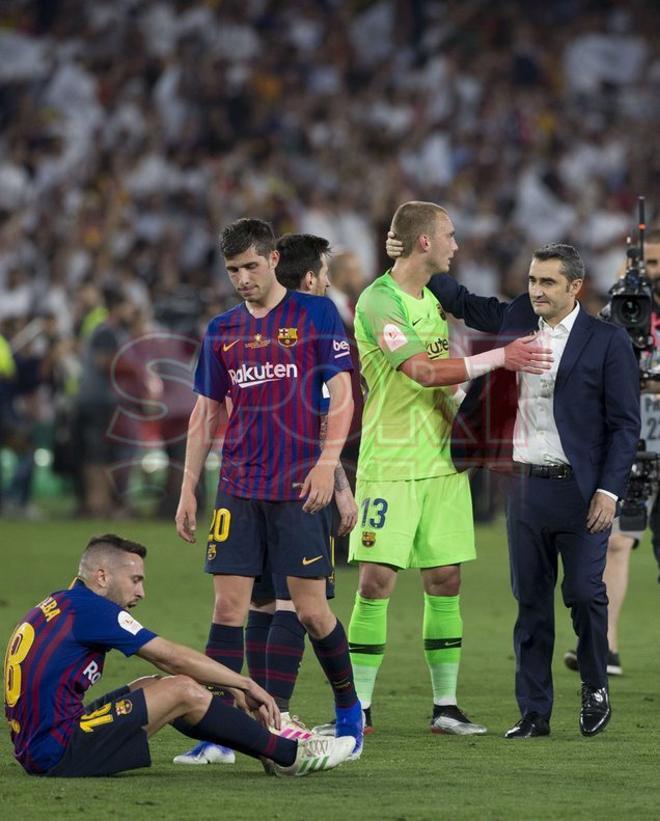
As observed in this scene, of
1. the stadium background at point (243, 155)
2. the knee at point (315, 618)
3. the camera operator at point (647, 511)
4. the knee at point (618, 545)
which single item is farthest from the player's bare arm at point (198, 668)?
the stadium background at point (243, 155)

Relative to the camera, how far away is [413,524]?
756 cm

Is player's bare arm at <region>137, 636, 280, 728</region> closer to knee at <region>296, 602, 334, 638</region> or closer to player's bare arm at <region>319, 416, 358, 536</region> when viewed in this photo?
knee at <region>296, 602, 334, 638</region>

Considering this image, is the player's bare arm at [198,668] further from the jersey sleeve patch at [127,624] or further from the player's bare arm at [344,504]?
the player's bare arm at [344,504]

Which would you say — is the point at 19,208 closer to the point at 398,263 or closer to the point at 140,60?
the point at 140,60

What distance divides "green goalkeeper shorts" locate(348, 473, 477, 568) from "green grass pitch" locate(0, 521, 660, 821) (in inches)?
29.9

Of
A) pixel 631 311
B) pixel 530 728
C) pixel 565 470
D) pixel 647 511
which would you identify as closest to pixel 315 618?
pixel 530 728

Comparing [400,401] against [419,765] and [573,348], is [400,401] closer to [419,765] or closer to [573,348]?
[573,348]

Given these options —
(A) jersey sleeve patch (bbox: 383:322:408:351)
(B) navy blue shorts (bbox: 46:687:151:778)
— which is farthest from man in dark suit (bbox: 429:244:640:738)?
(B) navy blue shorts (bbox: 46:687:151:778)

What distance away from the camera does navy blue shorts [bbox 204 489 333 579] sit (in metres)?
6.73

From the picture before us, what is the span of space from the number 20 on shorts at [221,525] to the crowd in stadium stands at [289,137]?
1231cm

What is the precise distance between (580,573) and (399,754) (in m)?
1.09

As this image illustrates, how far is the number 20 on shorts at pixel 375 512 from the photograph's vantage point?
7.55 metres

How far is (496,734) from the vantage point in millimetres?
7426

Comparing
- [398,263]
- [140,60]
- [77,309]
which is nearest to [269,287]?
[398,263]
